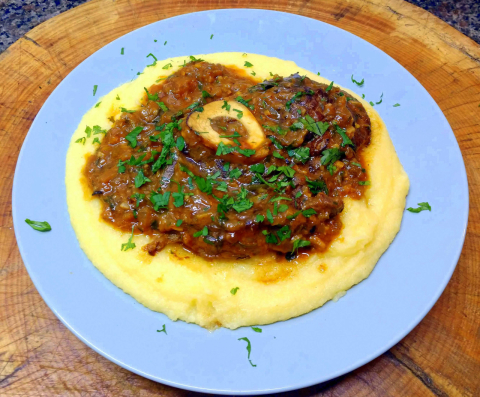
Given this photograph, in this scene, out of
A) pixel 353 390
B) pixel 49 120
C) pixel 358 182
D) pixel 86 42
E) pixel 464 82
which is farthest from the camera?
pixel 86 42

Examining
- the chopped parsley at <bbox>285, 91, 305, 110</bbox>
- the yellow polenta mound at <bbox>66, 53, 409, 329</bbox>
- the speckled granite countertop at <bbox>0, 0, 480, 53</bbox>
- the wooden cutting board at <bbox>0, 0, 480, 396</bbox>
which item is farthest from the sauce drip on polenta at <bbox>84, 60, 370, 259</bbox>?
the speckled granite countertop at <bbox>0, 0, 480, 53</bbox>

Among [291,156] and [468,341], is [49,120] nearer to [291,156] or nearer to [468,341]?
[291,156]

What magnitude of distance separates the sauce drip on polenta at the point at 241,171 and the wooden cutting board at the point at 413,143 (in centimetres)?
163

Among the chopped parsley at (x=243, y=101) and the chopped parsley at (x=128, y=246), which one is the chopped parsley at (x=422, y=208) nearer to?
the chopped parsley at (x=243, y=101)

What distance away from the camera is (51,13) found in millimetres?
8281

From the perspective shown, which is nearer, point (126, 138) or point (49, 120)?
point (126, 138)

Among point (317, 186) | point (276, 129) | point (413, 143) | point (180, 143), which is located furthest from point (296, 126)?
point (413, 143)

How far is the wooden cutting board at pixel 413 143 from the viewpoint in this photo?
4504 millimetres

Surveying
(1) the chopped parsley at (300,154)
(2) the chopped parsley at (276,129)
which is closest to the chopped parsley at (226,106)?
(2) the chopped parsley at (276,129)

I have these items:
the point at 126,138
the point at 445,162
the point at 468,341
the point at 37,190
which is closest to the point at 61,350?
the point at 37,190

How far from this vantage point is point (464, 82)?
6445 millimetres

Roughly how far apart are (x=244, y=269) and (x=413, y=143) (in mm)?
3034

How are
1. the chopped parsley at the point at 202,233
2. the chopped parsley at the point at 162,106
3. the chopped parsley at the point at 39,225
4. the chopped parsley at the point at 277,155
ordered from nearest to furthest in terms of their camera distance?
the chopped parsley at the point at 202,233 → the chopped parsley at the point at 277,155 → the chopped parsley at the point at 39,225 → the chopped parsley at the point at 162,106

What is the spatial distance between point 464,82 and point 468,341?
4.24 metres
